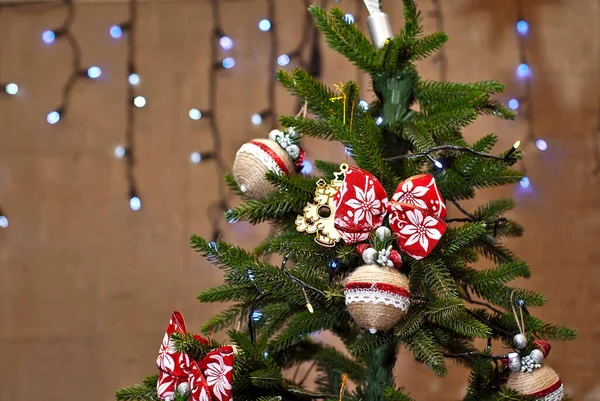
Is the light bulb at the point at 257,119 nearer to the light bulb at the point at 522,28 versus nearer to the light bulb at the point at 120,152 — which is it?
the light bulb at the point at 120,152

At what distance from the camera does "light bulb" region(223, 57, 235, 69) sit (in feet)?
4.36

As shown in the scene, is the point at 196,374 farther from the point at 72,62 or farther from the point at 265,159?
the point at 72,62

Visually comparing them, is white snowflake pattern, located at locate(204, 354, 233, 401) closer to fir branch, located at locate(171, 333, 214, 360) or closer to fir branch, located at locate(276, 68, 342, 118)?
fir branch, located at locate(171, 333, 214, 360)

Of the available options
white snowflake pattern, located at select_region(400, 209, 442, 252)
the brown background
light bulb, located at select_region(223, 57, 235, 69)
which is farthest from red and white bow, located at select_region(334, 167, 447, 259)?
light bulb, located at select_region(223, 57, 235, 69)

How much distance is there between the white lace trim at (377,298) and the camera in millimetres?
568

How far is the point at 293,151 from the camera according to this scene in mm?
740

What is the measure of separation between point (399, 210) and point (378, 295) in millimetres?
90

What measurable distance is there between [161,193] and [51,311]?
0.32 metres

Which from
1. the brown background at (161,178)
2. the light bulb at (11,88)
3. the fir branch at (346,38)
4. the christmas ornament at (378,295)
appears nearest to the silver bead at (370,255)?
the christmas ornament at (378,295)

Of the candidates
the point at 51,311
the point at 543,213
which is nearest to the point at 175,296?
the point at 51,311

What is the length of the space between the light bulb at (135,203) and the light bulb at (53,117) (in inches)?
9.2

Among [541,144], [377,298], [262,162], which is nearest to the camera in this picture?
[377,298]

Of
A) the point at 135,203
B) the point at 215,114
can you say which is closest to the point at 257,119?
the point at 215,114

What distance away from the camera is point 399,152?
2.52 feet
